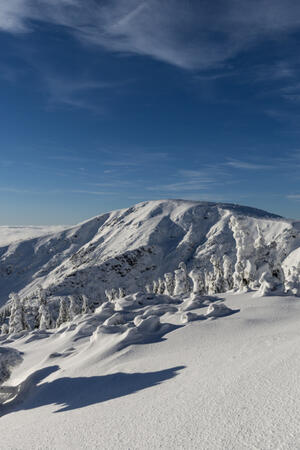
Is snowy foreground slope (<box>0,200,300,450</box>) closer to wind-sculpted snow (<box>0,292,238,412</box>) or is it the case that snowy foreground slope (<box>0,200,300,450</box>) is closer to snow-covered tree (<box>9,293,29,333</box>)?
wind-sculpted snow (<box>0,292,238,412</box>)

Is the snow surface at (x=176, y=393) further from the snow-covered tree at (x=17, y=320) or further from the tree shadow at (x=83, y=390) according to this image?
the snow-covered tree at (x=17, y=320)

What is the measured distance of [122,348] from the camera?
77.1 ft

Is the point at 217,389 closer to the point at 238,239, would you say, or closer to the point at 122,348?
the point at 122,348

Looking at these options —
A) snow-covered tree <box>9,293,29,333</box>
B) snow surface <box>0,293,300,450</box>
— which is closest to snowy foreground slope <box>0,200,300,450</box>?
snow surface <box>0,293,300,450</box>

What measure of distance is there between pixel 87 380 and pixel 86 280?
611 feet

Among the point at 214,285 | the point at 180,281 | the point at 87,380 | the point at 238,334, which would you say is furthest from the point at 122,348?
the point at 180,281

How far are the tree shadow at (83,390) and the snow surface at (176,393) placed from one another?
82 mm

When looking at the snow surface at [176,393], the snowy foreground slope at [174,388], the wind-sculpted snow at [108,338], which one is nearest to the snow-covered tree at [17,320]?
the wind-sculpted snow at [108,338]

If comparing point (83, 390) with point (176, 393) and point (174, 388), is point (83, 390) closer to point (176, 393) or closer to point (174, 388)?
point (174, 388)

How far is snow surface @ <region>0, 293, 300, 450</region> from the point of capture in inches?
328

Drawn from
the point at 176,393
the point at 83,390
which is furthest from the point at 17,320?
the point at 176,393

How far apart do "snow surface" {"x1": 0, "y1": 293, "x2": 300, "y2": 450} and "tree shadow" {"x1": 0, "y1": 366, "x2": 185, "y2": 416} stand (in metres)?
0.08

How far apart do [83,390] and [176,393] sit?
780 centimetres

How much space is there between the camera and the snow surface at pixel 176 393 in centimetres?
833
